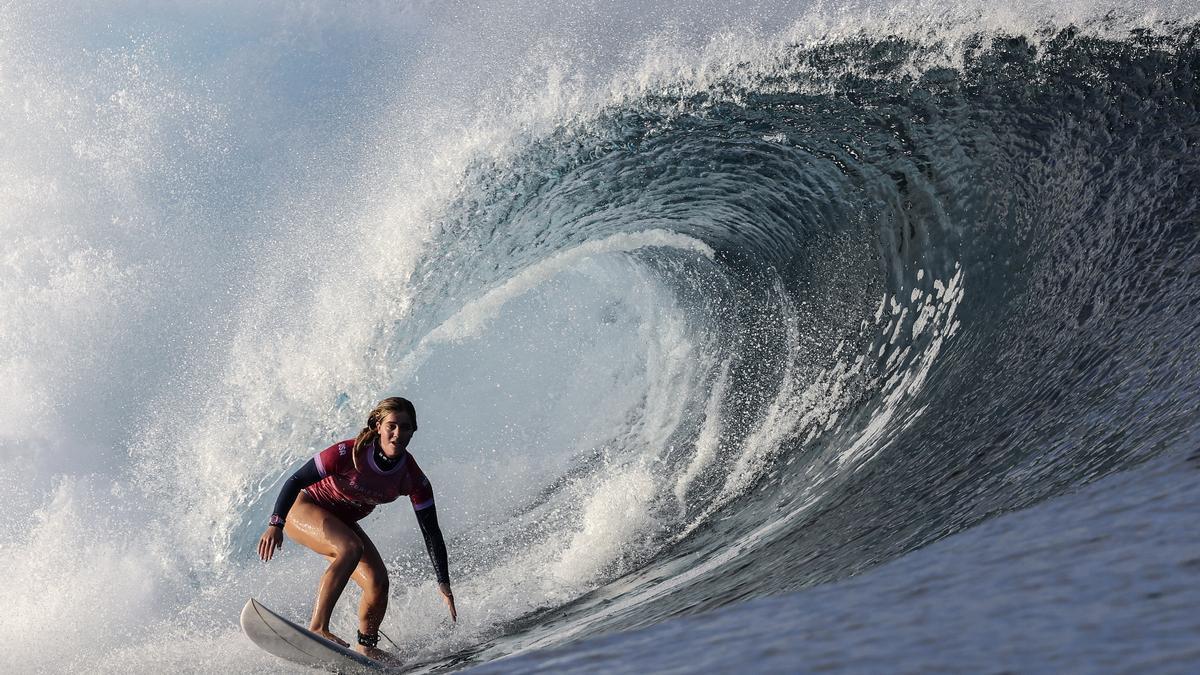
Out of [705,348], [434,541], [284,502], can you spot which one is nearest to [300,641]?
[284,502]

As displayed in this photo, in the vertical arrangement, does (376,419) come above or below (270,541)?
above

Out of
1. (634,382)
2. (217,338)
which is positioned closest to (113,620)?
(217,338)

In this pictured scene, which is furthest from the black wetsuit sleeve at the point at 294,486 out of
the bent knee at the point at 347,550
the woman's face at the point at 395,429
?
the woman's face at the point at 395,429

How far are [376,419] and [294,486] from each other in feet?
1.66

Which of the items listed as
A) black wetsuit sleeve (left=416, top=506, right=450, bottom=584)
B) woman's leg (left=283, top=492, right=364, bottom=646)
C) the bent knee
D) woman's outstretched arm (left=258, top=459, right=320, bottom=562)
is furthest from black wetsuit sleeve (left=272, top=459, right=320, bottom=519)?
black wetsuit sleeve (left=416, top=506, right=450, bottom=584)

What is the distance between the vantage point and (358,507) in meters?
4.82

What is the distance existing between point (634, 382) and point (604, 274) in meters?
1.43

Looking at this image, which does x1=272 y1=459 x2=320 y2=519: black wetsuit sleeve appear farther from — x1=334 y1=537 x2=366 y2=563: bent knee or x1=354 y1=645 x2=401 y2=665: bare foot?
x1=354 y1=645 x2=401 y2=665: bare foot

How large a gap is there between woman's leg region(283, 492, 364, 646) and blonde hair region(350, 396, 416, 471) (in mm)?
282

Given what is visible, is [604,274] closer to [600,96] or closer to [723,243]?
[723,243]

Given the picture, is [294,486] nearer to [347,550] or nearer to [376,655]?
[347,550]

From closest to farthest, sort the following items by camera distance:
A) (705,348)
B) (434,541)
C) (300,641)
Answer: (300,641)
(434,541)
(705,348)

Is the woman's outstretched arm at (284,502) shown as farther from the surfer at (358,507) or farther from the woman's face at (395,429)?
the woman's face at (395,429)

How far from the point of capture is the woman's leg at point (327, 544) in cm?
442
